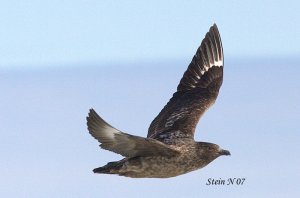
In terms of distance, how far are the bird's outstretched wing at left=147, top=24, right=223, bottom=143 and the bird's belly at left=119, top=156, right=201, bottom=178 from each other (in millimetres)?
844

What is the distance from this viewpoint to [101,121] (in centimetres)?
1143

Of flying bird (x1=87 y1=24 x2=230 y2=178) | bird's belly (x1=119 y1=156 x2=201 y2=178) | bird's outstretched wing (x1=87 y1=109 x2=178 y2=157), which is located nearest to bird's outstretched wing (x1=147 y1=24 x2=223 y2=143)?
flying bird (x1=87 y1=24 x2=230 y2=178)

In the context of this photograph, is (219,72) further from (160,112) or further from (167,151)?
(167,151)

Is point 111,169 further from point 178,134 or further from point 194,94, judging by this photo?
point 194,94

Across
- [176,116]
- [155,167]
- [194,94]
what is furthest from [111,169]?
[194,94]

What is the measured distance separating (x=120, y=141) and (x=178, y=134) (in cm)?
204

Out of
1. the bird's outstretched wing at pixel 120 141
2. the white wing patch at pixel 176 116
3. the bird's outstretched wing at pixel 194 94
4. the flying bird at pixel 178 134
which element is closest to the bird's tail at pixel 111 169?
the flying bird at pixel 178 134

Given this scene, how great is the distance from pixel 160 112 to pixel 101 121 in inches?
138

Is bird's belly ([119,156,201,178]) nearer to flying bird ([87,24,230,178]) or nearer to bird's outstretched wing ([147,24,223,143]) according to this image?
flying bird ([87,24,230,178])

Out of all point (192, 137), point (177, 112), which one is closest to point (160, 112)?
point (177, 112)

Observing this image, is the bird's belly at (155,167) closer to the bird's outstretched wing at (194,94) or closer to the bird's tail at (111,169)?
the bird's tail at (111,169)

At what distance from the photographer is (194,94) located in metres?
15.3

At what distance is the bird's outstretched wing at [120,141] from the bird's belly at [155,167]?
0.32ft

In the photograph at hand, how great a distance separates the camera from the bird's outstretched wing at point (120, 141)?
37.6 feet
